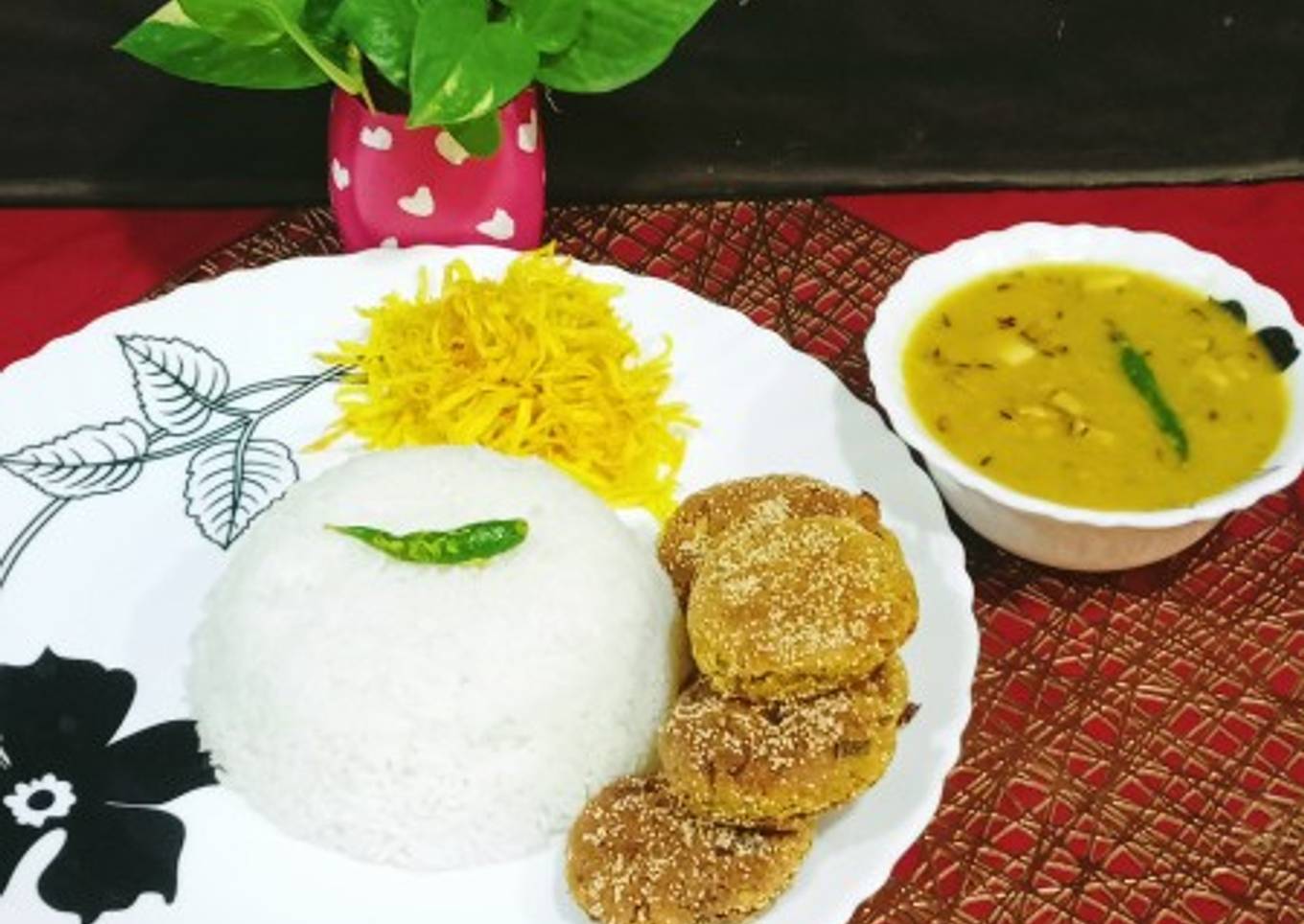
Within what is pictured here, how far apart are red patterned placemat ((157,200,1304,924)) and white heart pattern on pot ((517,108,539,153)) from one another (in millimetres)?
642

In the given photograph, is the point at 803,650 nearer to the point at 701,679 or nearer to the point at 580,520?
the point at 701,679

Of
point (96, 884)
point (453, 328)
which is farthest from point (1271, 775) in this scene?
point (96, 884)

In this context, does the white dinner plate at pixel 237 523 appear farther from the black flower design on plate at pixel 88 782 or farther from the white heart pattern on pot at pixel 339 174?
the white heart pattern on pot at pixel 339 174

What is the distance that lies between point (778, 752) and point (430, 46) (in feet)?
3.85

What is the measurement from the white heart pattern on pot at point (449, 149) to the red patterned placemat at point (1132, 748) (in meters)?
0.72

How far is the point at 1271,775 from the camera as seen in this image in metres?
2.23

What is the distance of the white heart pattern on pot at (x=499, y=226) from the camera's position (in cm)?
279

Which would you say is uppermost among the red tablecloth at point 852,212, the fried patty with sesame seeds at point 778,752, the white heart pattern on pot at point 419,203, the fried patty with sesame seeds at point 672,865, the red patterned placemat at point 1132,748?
the white heart pattern on pot at point 419,203

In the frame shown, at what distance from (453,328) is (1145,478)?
105 cm

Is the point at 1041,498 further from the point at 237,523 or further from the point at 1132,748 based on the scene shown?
the point at 237,523

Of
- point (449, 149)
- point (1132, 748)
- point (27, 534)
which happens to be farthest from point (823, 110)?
point (27, 534)

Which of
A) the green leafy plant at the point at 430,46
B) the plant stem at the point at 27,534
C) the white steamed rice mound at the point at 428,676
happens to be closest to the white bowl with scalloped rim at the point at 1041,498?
the white steamed rice mound at the point at 428,676

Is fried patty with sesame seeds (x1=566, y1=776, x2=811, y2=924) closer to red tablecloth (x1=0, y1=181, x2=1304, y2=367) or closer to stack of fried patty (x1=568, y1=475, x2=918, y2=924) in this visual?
stack of fried patty (x1=568, y1=475, x2=918, y2=924)

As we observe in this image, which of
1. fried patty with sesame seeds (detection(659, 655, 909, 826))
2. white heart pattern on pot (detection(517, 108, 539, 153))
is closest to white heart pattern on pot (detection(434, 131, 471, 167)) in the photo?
white heart pattern on pot (detection(517, 108, 539, 153))
